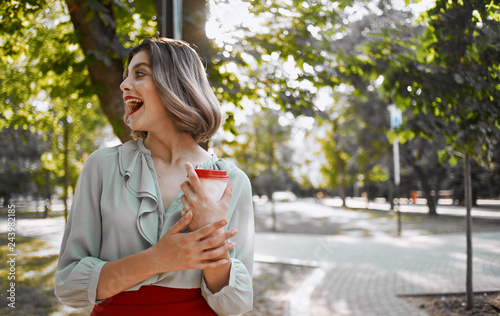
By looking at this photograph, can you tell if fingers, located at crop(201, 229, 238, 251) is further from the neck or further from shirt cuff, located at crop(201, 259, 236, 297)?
the neck

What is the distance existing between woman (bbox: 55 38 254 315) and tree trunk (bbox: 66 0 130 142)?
85.8 inches

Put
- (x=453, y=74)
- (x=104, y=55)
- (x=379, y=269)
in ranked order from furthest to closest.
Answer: (x=379, y=269), (x=453, y=74), (x=104, y=55)

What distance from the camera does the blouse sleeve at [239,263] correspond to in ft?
4.57

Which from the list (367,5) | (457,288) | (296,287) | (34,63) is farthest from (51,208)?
(457,288)

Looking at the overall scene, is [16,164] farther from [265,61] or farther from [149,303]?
[149,303]

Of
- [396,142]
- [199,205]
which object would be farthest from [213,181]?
[396,142]

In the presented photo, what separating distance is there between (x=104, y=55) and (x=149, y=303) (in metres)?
2.74

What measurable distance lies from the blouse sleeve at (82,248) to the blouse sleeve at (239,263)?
38 cm

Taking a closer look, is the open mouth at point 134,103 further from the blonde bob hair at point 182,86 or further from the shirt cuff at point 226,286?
the shirt cuff at point 226,286

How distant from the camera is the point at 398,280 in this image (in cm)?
759

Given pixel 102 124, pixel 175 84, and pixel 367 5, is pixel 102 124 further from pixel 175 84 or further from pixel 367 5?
pixel 175 84

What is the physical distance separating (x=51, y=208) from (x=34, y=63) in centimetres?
186

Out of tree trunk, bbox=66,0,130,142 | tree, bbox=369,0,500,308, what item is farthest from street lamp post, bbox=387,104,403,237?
tree trunk, bbox=66,0,130,142

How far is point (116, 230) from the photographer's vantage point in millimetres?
1354
